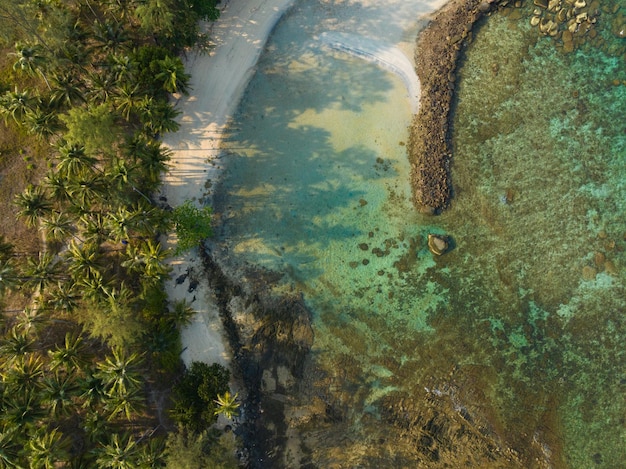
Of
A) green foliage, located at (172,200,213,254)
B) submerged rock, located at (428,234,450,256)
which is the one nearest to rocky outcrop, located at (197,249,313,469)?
green foliage, located at (172,200,213,254)

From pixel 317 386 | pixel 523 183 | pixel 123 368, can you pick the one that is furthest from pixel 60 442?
pixel 523 183

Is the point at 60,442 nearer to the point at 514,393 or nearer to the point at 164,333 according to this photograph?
the point at 164,333

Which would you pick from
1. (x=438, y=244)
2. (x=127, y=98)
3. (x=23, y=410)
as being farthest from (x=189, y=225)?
(x=438, y=244)

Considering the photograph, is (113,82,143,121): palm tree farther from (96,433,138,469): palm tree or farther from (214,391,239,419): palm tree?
(96,433,138,469): palm tree

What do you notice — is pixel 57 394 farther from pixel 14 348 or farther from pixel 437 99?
pixel 437 99

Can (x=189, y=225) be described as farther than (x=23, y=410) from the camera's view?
Yes

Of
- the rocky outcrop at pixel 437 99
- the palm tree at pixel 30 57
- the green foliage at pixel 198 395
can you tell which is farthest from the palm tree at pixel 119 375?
the rocky outcrop at pixel 437 99
